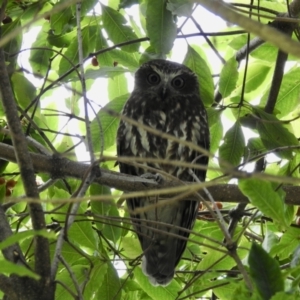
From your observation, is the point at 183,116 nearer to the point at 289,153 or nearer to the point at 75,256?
the point at 289,153

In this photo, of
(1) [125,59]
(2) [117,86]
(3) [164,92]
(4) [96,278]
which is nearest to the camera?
(4) [96,278]

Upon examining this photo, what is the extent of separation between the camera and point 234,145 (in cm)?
310

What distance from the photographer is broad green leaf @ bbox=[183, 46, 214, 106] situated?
10.5 ft

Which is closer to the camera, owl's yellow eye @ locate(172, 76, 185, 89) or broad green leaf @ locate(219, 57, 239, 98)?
broad green leaf @ locate(219, 57, 239, 98)

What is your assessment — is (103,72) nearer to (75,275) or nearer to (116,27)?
(116,27)

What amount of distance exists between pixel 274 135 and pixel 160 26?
712 mm

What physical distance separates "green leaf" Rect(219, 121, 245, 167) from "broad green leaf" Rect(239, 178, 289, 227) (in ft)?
4.41

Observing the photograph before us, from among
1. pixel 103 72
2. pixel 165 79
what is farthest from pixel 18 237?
pixel 165 79

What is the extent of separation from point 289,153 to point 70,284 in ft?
3.81

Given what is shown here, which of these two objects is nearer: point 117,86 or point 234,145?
point 234,145

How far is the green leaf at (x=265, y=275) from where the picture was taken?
1416mm

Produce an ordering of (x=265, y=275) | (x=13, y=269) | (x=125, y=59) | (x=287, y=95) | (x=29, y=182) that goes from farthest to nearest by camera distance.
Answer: (x=125, y=59), (x=287, y=95), (x=29, y=182), (x=265, y=275), (x=13, y=269)

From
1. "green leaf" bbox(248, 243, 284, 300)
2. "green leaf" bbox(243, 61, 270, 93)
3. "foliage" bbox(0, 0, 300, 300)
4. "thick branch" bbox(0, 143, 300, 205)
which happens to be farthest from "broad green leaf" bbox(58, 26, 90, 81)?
"green leaf" bbox(248, 243, 284, 300)

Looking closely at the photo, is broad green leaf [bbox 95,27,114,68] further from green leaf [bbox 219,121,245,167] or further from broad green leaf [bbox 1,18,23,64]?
green leaf [bbox 219,121,245,167]
